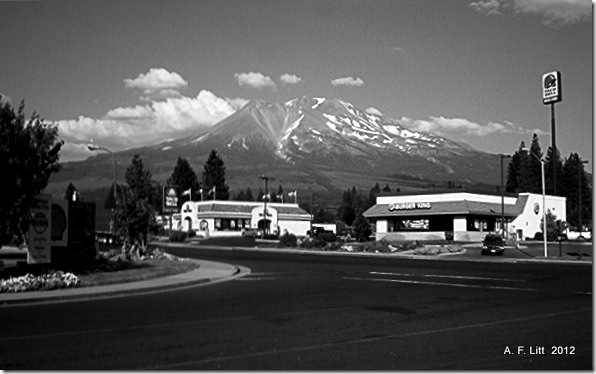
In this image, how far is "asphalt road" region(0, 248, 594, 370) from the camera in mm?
9898

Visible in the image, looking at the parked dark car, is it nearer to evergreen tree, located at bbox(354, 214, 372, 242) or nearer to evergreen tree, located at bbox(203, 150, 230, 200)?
evergreen tree, located at bbox(354, 214, 372, 242)

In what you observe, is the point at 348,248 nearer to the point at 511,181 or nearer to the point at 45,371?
the point at 45,371

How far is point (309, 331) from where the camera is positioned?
12.6m

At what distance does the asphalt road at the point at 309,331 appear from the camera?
32.5 feet

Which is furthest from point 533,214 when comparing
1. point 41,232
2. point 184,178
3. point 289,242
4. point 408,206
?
point 184,178

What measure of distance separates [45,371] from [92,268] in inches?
707

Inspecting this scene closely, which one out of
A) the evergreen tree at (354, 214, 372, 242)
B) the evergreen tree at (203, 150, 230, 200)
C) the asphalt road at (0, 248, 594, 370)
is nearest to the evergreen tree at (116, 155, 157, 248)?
the asphalt road at (0, 248, 594, 370)

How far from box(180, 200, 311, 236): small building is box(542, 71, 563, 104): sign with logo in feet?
300

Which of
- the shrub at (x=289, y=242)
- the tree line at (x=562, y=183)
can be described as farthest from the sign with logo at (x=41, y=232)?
the tree line at (x=562, y=183)

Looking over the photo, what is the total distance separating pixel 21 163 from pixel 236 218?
9250 centimetres

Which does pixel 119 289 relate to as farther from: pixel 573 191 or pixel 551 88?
pixel 573 191

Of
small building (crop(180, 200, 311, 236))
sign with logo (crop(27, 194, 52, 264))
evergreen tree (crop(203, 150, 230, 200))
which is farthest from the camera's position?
evergreen tree (crop(203, 150, 230, 200))

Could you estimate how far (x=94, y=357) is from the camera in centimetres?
1029

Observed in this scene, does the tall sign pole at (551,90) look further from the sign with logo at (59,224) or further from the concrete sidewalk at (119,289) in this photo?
the sign with logo at (59,224)
